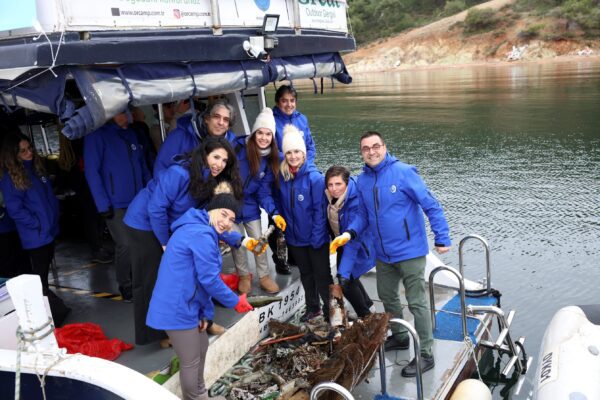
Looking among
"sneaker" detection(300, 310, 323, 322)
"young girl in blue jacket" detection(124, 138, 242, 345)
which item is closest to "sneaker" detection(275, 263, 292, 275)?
"sneaker" detection(300, 310, 323, 322)

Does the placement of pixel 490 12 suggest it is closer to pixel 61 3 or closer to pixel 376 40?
pixel 376 40

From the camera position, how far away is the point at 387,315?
4.64 metres

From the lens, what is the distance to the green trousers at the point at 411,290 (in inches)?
186

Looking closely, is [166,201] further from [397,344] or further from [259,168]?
[397,344]

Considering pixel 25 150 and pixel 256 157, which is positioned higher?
pixel 25 150

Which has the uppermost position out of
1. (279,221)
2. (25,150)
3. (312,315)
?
(25,150)

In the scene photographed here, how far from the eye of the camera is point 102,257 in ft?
21.9

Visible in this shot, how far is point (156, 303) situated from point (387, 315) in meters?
1.82

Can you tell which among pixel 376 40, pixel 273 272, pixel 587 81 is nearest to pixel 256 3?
pixel 273 272

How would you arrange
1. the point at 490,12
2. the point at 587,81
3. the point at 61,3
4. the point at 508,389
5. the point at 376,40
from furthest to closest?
the point at 376,40 < the point at 490,12 < the point at 587,81 < the point at 508,389 < the point at 61,3

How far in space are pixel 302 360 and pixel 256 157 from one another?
5.82 ft

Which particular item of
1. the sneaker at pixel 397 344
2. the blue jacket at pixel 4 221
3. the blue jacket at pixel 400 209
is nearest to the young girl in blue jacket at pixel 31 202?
the blue jacket at pixel 4 221

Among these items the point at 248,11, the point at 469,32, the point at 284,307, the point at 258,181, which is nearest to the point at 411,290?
the point at 284,307

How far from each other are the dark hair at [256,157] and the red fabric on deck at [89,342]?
1798 mm
